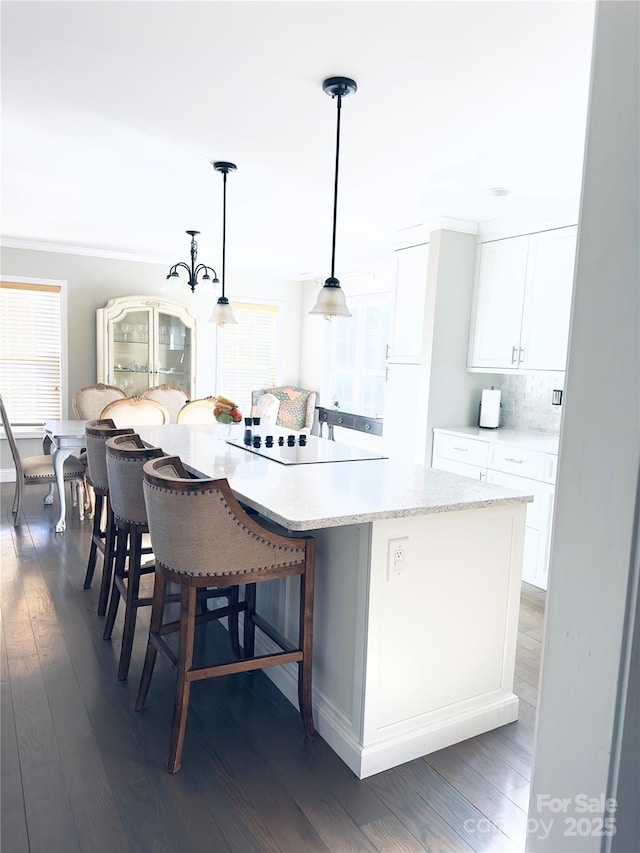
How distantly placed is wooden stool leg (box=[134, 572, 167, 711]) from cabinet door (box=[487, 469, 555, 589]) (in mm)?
2351

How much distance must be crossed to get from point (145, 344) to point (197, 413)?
1933 millimetres

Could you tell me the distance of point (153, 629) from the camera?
2201 mm

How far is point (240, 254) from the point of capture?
616 centimetres

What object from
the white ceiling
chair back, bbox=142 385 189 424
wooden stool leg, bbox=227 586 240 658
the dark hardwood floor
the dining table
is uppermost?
the white ceiling

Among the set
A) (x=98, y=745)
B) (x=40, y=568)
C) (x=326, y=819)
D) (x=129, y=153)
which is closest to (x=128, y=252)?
(x=129, y=153)

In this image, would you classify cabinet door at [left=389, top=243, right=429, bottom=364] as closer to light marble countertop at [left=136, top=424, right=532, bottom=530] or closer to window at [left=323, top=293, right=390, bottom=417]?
window at [left=323, top=293, right=390, bottom=417]

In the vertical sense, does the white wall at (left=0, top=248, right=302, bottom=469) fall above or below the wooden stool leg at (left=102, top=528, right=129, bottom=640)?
above

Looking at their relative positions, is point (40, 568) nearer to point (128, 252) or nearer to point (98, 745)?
point (98, 745)

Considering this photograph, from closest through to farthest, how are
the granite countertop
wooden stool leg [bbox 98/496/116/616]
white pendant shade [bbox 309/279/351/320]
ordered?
white pendant shade [bbox 309/279/351/320] < wooden stool leg [bbox 98/496/116/616] < the granite countertop

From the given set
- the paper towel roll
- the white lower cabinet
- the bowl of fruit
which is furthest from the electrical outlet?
the paper towel roll

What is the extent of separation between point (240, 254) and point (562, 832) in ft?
19.5

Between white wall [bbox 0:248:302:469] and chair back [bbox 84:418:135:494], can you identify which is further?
white wall [bbox 0:248:302:469]

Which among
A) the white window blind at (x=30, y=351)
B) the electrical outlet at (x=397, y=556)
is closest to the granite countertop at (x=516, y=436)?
the electrical outlet at (x=397, y=556)

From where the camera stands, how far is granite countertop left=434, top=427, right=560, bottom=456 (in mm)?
3854
